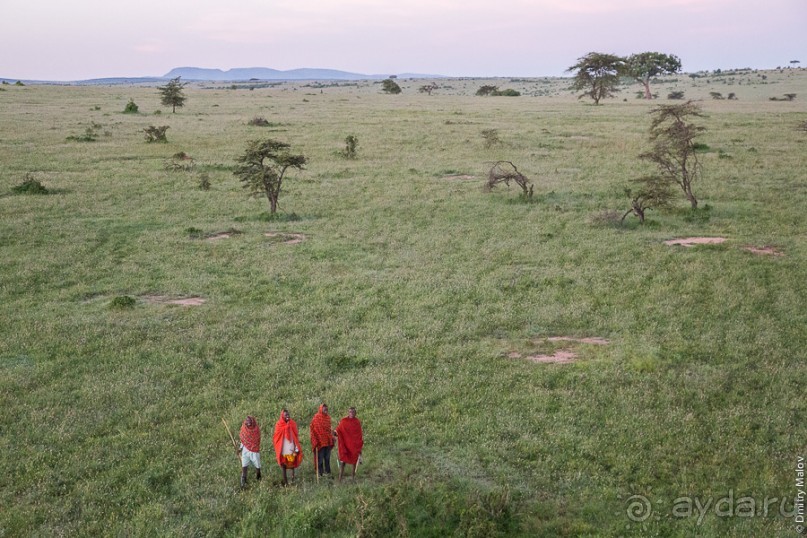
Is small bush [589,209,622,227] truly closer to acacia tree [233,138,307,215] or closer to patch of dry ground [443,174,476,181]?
patch of dry ground [443,174,476,181]

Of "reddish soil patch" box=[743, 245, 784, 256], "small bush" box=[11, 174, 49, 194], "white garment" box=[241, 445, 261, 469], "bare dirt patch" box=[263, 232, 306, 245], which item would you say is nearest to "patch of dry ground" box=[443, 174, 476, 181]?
"bare dirt patch" box=[263, 232, 306, 245]

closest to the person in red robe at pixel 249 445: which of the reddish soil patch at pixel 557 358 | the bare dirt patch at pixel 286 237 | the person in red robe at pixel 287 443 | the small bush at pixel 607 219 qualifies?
the person in red robe at pixel 287 443

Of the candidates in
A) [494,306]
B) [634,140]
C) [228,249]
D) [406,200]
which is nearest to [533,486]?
[494,306]

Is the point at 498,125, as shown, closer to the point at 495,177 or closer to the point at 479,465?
the point at 495,177

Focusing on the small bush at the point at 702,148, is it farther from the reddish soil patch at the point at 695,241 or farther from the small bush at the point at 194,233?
the small bush at the point at 194,233

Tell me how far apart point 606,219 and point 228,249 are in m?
14.8

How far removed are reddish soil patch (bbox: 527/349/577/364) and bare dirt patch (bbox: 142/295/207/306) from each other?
9.36 m

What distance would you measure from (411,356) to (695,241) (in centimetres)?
1368

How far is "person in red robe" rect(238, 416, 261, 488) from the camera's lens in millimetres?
9648

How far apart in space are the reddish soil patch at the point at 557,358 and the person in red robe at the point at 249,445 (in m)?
6.94

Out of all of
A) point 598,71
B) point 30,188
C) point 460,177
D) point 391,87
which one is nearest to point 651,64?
point 598,71

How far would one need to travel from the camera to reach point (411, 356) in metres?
14.5

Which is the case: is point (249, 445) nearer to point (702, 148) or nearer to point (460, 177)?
point (460, 177)

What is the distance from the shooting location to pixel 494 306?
17.2m
